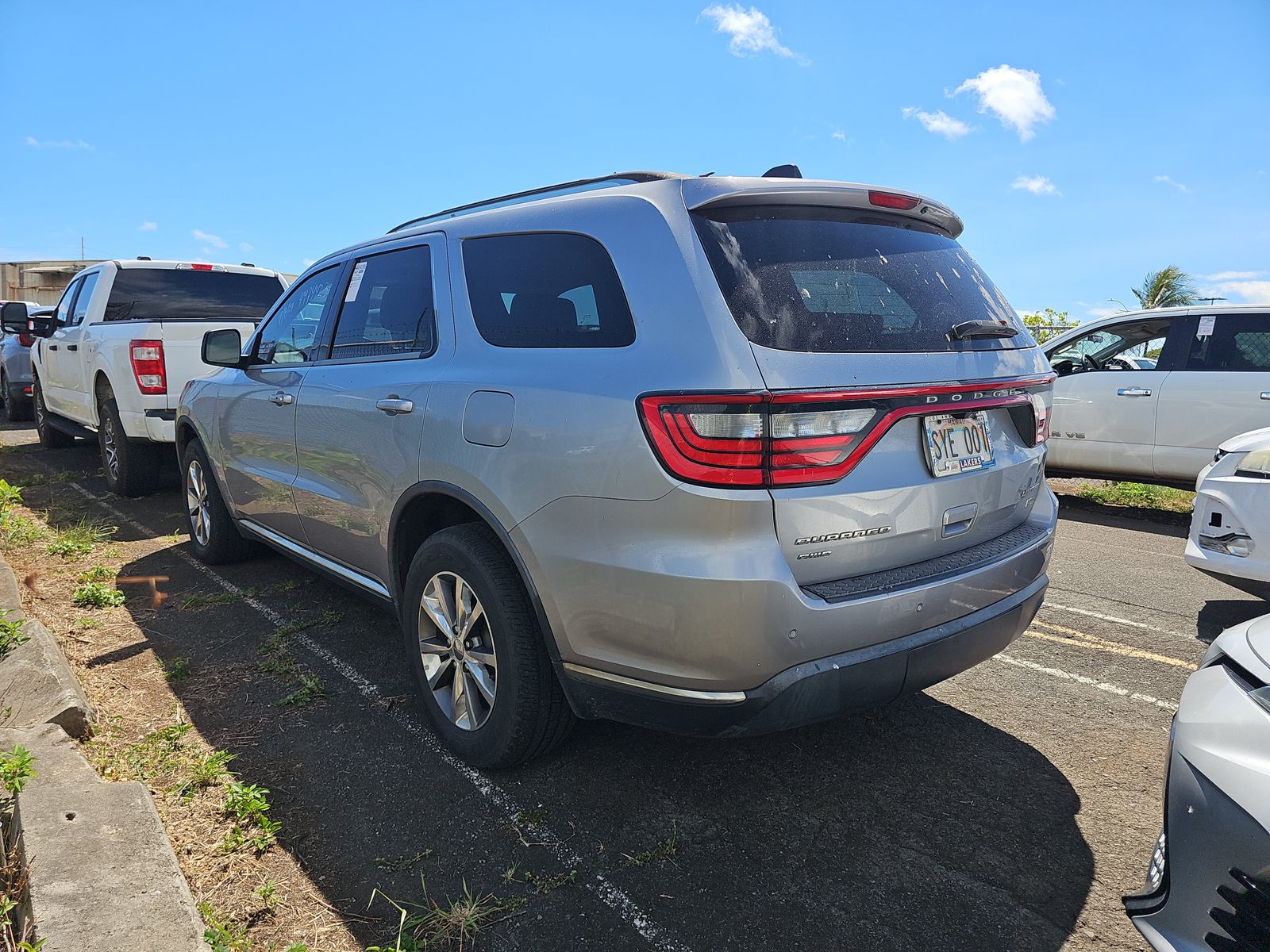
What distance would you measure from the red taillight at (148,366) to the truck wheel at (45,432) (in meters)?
4.29

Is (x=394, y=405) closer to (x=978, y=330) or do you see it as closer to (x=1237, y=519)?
(x=978, y=330)

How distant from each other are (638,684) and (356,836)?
103 cm

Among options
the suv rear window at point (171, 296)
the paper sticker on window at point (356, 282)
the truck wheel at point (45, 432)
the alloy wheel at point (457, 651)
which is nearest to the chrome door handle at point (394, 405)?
the alloy wheel at point (457, 651)

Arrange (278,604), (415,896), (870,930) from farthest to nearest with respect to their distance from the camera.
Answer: (278,604) < (415,896) < (870,930)

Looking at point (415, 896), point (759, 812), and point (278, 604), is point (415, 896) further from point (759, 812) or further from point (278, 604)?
point (278, 604)

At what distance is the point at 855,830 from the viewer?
8.78 ft

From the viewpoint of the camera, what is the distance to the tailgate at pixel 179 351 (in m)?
6.76

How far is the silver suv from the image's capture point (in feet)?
7.36

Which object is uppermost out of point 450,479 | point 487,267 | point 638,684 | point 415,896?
point 487,267

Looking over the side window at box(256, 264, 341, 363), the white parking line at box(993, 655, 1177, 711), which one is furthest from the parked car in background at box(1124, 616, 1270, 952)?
the side window at box(256, 264, 341, 363)

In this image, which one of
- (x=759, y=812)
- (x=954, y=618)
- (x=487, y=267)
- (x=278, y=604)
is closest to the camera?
(x=954, y=618)

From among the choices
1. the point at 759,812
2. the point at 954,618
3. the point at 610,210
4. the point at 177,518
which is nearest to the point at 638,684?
the point at 759,812

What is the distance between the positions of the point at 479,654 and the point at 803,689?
3.79ft

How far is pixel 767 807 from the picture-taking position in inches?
110
